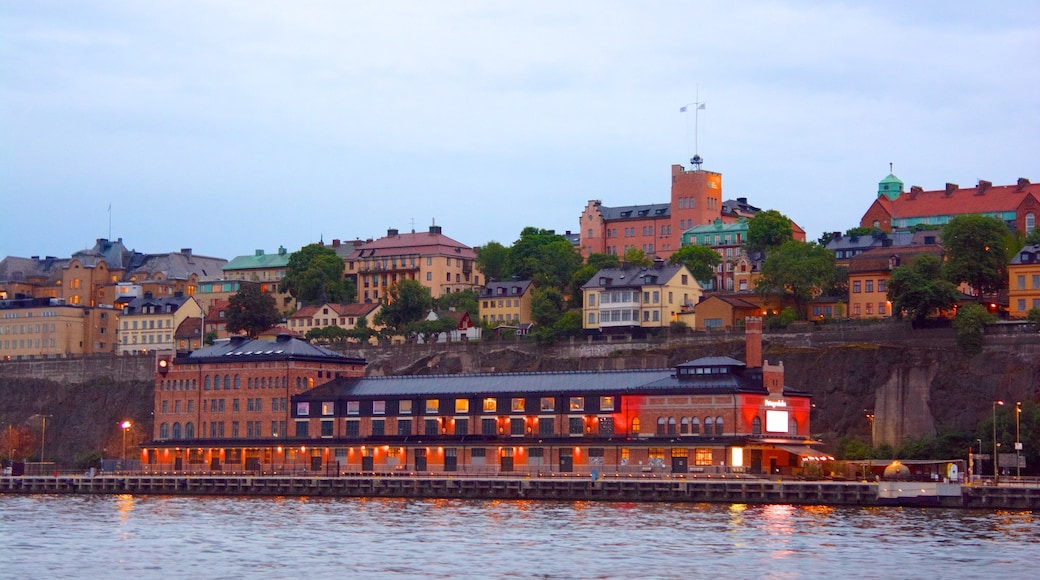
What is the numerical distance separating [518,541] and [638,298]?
85.3 meters

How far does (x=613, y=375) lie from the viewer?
5054 inches

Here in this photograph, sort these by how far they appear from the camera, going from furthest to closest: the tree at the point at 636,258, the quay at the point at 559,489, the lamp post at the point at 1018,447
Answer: the tree at the point at 636,258 → the lamp post at the point at 1018,447 → the quay at the point at 559,489

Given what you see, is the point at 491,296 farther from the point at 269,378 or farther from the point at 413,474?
the point at 413,474

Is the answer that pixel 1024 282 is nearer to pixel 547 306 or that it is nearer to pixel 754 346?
pixel 754 346

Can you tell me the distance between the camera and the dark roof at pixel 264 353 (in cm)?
14025

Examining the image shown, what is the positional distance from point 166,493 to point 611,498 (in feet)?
120

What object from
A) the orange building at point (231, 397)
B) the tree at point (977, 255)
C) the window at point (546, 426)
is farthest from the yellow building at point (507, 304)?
the window at point (546, 426)

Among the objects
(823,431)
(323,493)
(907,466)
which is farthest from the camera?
(823,431)

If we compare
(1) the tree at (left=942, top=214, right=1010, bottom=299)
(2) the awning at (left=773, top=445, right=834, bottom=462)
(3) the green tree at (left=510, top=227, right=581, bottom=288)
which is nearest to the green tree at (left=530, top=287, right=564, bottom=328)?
(3) the green tree at (left=510, top=227, right=581, bottom=288)

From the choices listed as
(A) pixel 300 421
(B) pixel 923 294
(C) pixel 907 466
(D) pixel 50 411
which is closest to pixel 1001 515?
(C) pixel 907 466

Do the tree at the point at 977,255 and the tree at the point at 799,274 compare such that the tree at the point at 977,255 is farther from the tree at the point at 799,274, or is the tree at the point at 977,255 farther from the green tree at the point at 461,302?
the green tree at the point at 461,302

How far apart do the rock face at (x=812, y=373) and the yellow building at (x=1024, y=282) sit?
9.96 meters

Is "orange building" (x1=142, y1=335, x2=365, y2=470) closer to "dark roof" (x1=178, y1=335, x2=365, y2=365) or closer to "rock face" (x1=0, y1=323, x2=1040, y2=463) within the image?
"dark roof" (x1=178, y1=335, x2=365, y2=365)

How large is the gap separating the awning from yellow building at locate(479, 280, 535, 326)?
220ft
